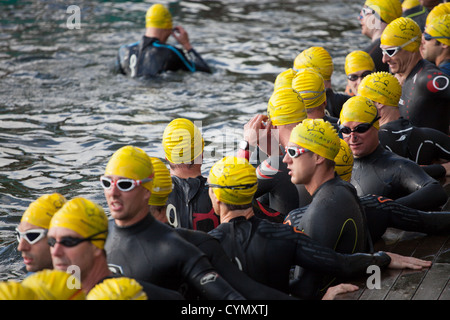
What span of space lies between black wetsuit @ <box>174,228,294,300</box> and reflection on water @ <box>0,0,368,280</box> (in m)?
3.15

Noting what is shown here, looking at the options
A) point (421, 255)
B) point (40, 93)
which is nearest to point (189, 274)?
point (421, 255)

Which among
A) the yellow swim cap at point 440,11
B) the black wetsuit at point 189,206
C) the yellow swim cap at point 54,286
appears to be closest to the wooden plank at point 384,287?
the black wetsuit at point 189,206

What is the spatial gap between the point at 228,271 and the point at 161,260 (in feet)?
1.52

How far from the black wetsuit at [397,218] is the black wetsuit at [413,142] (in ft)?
4.37

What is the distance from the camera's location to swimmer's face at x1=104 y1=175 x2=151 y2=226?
4.46 meters

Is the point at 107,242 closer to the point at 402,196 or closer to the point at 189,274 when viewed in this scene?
the point at 189,274

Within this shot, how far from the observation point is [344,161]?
19.1 feet

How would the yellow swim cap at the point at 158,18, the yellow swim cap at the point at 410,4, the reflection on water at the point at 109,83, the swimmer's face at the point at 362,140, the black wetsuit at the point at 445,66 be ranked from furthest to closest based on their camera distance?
the yellow swim cap at the point at 158,18, the yellow swim cap at the point at 410,4, the reflection on water at the point at 109,83, the black wetsuit at the point at 445,66, the swimmer's face at the point at 362,140

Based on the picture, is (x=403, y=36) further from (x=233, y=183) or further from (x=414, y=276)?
(x=233, y=183)

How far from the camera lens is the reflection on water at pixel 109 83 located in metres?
9.88

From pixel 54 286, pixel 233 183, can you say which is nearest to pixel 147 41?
pixel 233 183

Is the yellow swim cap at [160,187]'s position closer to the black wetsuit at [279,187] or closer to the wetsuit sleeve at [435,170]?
the black wetsuit at [279,187]

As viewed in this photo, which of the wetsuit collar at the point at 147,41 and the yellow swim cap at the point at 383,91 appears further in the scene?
the wetsuit collar at the point at 147,41

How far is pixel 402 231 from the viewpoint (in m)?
6.03
